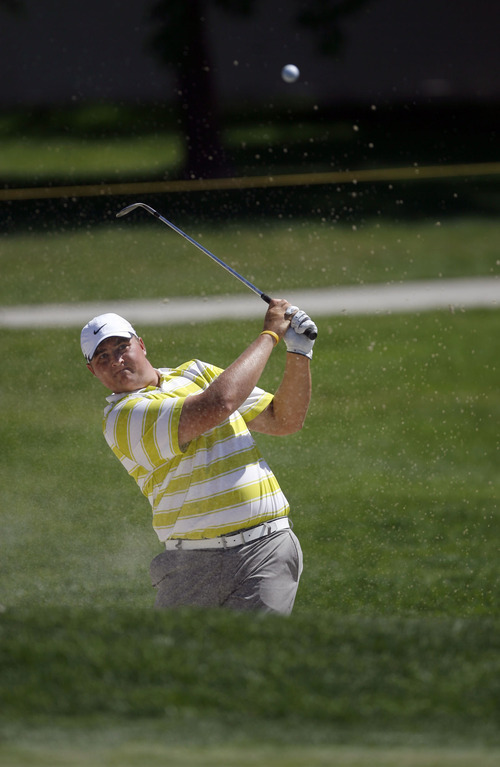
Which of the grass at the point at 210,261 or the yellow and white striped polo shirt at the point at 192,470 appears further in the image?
the grass at the point at 210,261

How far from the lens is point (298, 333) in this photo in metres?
4.29

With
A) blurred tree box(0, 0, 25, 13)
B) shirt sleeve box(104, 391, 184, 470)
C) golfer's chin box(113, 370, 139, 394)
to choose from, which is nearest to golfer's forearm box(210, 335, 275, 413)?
shirt sleeve box(104, 391, 184, 470)

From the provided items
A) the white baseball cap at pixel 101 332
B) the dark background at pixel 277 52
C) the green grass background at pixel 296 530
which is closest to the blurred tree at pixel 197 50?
the dark background at pixel 277 52

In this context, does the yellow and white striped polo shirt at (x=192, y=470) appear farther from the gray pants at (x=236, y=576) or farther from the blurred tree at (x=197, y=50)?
the blurred tree at (x=197, y=50)

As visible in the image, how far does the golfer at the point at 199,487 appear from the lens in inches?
156

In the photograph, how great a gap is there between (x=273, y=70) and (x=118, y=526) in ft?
52.2

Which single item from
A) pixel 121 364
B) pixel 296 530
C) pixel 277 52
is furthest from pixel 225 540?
pixel 277 52

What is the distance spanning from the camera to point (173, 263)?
1276cm

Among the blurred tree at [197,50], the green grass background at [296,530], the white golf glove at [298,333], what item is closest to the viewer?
the green grass background at [296,530]

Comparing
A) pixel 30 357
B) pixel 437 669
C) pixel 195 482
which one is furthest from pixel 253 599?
pixel 30 357

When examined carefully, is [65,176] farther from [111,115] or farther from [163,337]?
[163,337]

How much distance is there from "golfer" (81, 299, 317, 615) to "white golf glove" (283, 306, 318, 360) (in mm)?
93

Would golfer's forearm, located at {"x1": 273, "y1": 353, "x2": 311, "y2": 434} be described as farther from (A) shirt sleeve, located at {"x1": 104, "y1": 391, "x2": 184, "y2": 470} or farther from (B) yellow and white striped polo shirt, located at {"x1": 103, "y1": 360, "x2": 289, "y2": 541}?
(A) shirt sleeve, located at {"x1": 104, "y1": 391, "x2": 184, "y2": 470}

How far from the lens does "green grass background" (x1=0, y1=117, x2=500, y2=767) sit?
2969 millimetres
